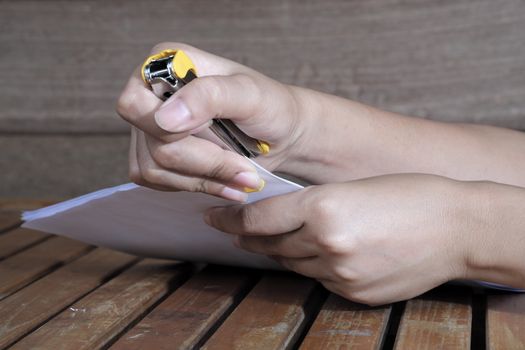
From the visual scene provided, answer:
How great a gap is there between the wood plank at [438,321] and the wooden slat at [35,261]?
0.38 m

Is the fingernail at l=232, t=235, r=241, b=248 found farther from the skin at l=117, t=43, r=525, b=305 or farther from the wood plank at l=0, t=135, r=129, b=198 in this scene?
the wood plank at l=0, t=135, r=129, b=198

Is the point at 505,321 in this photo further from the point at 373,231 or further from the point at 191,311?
the point at 191,311

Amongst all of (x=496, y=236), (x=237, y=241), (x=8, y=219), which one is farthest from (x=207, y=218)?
(x=8, y=219)

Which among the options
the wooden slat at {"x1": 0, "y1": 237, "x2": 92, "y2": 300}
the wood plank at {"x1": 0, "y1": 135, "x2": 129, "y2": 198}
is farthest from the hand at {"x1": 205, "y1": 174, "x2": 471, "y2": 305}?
the wood plank at {"x1": 0, "y1": 135, "x2": 129, "y2": 198}

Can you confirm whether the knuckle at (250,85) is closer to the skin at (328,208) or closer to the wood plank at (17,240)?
the skin at (328,208)

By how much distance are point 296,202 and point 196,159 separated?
0.10 meters

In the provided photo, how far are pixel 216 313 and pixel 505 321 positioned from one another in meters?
0.25

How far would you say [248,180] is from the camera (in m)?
0.68

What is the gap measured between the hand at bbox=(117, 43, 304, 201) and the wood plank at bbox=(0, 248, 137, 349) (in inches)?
5.2

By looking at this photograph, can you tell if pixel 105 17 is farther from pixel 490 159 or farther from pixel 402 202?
pixel 402 202

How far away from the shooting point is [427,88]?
56.4 inches

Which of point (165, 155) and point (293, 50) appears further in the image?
point (293, 50)

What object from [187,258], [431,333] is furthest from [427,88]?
[431,333]

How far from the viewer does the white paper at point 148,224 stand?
2.54 ft
